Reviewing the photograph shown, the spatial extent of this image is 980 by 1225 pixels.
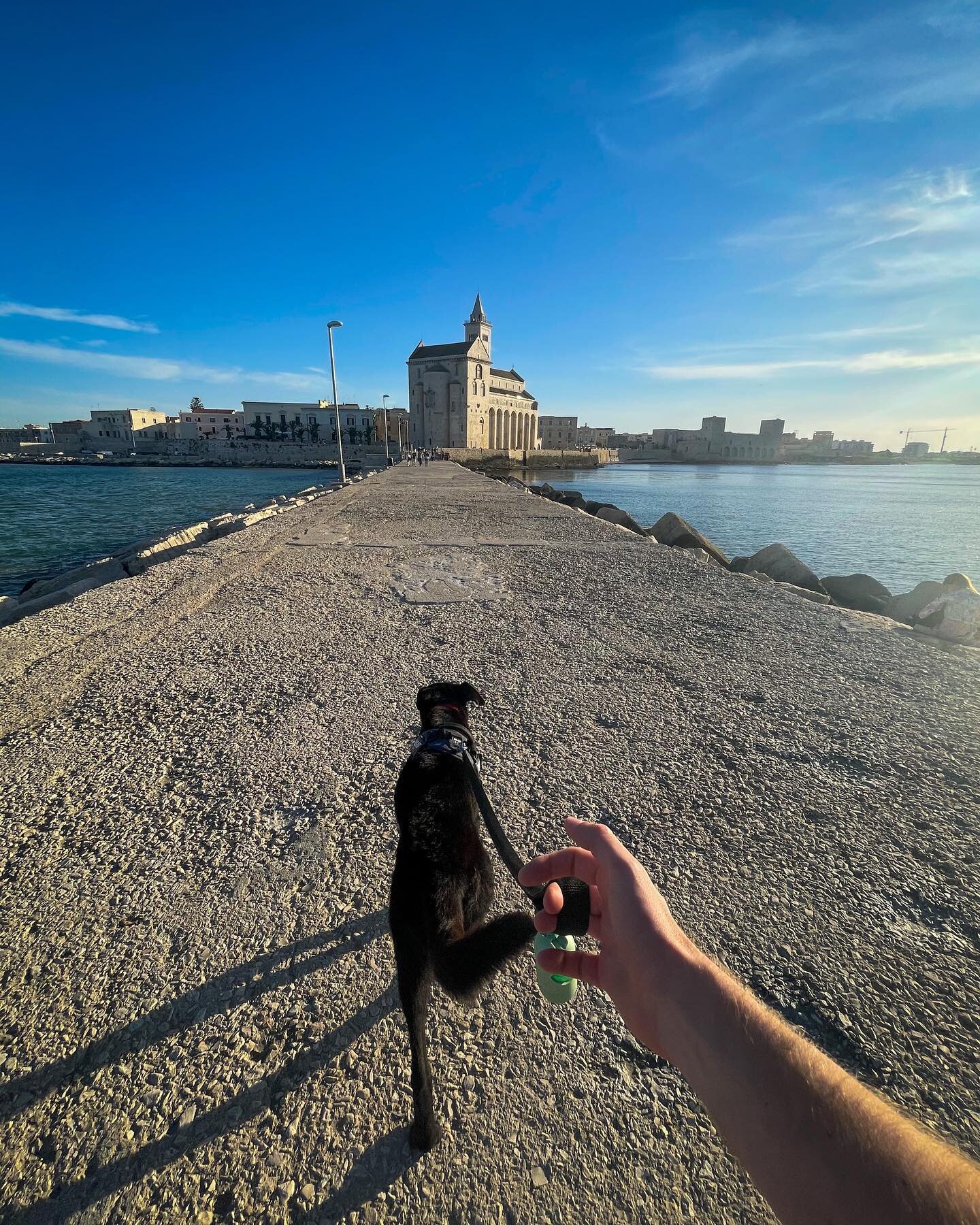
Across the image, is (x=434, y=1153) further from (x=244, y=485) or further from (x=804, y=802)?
(x=244, y=485)

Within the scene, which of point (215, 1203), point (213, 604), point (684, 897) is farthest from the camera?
point (213, 604)

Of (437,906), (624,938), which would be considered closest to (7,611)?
(437,906)

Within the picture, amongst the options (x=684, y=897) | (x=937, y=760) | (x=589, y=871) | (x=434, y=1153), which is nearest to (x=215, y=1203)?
(x=434, y=1153)

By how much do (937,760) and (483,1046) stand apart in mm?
2844

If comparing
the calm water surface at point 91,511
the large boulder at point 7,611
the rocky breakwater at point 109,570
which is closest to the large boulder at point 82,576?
the rocky breakwater at point 109,570

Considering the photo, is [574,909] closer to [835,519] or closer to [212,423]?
[835,519]

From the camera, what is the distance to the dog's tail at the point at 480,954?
124 cm

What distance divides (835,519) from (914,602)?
2207 cm

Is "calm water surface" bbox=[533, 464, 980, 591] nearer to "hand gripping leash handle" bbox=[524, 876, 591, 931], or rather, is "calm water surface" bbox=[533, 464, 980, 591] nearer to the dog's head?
the dog's head

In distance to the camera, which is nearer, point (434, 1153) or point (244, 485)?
point (434, 1153)

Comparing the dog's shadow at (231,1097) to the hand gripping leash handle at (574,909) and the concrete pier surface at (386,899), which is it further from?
the hand gripping leash handle at (574,909)

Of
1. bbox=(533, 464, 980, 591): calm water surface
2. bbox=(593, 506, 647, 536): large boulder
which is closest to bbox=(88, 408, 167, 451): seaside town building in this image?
bbox=(533, 464, 980, 591): calm water surface

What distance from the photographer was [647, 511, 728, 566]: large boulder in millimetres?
11219

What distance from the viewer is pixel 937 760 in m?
2.82
